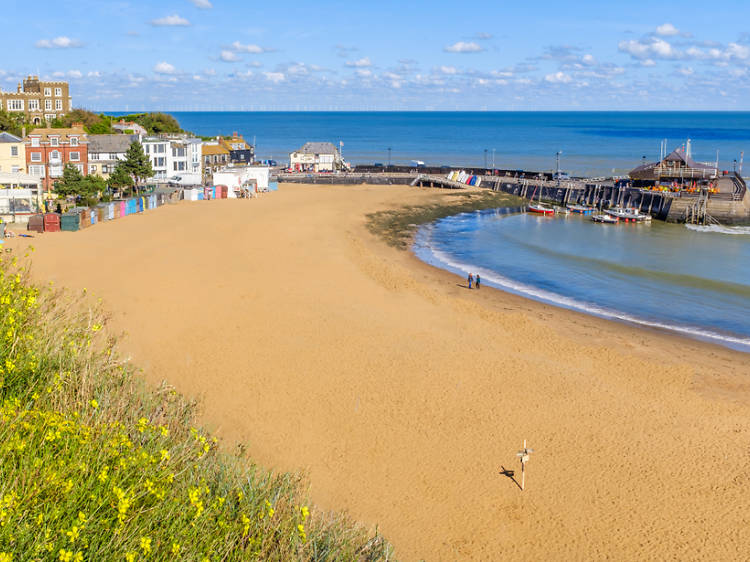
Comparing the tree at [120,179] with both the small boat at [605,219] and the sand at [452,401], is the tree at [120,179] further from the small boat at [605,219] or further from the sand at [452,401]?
the small boat at [605,219]

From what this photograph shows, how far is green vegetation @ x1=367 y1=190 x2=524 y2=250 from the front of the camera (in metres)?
53.4

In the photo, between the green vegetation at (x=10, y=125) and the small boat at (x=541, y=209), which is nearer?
the small boat at (x=541, y=209)

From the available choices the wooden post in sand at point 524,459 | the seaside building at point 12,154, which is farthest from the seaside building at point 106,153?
the wooden post in sand at point 524,459

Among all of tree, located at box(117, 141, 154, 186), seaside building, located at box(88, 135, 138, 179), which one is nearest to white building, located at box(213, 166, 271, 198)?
tree, located at box(117, 141, 154, 186)

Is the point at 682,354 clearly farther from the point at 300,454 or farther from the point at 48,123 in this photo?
the point at 48,123

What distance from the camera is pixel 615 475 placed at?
55.2 feet

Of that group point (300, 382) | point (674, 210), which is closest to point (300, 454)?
point (300, 382)

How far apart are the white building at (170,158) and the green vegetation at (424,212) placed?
22.6 m

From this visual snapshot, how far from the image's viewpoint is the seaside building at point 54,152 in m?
60.3

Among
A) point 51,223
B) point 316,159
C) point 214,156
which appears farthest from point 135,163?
point 316,159

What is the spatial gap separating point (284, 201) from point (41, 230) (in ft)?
89.6

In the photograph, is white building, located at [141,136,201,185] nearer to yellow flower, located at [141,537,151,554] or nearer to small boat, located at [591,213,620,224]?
small boat, located at [591,213,620,224]

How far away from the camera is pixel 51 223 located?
44312 mm

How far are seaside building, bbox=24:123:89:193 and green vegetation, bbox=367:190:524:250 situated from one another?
89.8 feet
